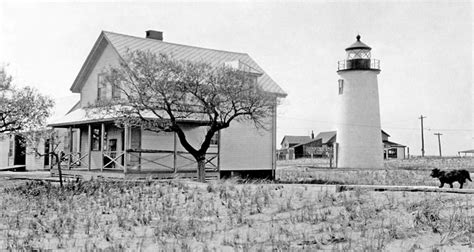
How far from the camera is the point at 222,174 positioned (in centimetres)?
2734

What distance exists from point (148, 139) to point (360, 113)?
2288 centimetres

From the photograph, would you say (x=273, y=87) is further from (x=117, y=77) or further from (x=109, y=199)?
(x=109, y=199)

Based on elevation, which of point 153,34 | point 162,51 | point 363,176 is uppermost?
point 153,34

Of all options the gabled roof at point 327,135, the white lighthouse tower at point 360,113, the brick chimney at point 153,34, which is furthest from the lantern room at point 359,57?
the gabled roof at point 327,135

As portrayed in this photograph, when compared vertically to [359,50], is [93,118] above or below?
below

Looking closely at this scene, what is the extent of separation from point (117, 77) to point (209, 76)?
12.8 ft

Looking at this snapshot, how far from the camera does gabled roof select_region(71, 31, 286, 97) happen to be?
26.2 meters

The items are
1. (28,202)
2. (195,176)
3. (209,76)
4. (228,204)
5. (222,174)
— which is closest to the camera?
(228,204)

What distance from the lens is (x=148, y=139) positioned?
25.1 metres

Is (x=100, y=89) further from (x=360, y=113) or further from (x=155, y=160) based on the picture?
(x=360, y=113)

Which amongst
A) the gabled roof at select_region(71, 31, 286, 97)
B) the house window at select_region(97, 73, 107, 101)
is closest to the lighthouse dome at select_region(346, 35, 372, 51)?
the gabled roof at select_region(71, 31, 286, 97)

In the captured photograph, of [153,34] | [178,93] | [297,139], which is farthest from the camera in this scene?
[297,139]

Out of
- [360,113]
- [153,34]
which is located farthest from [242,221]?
[360,113]

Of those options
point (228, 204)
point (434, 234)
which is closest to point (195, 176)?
point (228, 204)
